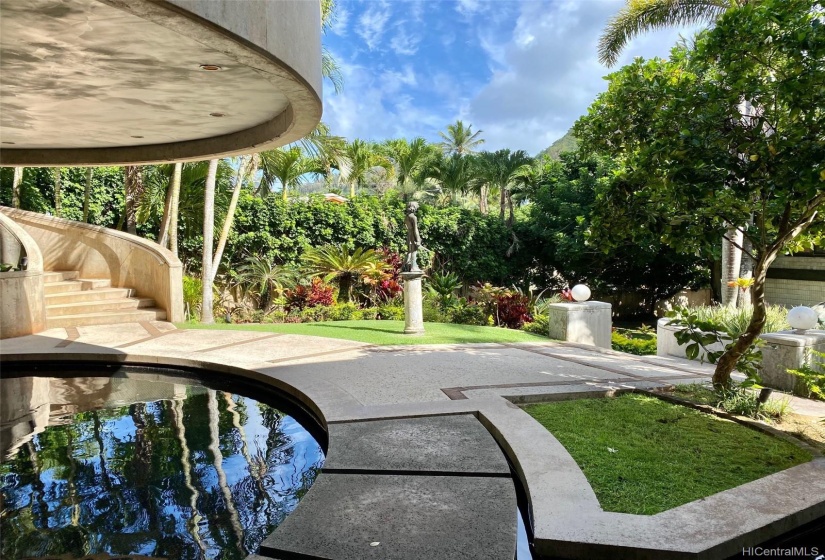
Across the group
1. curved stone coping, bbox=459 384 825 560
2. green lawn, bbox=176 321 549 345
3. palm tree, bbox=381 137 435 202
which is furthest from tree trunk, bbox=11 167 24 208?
palm tree, bbox=381 137 435 202

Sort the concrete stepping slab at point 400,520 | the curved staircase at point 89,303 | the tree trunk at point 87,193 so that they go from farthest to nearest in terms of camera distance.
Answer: the tree trunk at point 87,193, the curved staircase at point 89,303, the concrete stepping slab at point 400,520

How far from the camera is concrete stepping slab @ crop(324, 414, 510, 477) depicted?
3.59 metres

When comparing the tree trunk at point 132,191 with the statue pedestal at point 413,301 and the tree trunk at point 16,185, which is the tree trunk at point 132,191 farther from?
the statue pedestal at point 413,301

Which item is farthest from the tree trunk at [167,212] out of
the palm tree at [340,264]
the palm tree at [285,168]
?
the palm tree at [340,264]

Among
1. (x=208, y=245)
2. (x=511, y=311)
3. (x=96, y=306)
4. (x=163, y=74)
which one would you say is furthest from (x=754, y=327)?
(x=96, y=306)

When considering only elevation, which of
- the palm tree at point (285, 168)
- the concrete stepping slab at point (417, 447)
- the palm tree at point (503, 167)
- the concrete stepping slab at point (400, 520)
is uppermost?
the palm tree at point (503, 167)

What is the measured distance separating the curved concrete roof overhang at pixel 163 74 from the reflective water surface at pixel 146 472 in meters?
2.82

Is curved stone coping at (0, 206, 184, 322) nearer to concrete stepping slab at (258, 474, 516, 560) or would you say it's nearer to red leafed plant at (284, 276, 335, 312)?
red leafed plant at (284, 276, 335, 312)

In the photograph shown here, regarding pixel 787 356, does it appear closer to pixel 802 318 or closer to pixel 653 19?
pixel 802 318

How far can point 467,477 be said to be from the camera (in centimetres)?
345

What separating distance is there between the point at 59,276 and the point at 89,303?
152 centimetres

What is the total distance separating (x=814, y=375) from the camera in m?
4.29

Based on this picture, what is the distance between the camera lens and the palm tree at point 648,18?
556 inches

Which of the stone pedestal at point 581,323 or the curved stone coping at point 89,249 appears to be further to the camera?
the curved stone coping at point 89,249
